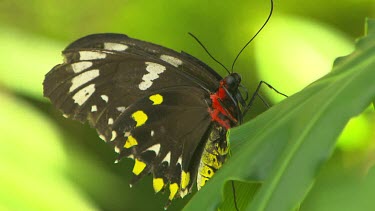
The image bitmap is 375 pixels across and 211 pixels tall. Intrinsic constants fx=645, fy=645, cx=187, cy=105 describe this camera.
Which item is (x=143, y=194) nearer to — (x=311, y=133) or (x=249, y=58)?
(x=249, y=58)

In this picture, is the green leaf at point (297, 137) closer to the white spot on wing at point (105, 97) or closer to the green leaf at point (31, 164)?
the white spot on wing at point (105, 97)

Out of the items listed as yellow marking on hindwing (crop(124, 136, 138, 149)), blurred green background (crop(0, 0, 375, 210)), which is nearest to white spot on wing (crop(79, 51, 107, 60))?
yellow marking on hindwing (crop(124, 136, 138, 149))

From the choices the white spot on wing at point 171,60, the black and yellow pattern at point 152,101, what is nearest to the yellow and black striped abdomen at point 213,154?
the black and yellow pattern at point 152,101

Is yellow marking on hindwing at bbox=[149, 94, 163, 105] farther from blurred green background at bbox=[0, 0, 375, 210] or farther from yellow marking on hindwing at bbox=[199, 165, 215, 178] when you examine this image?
blurred green background at bbox=[0, 0, 375, 210]

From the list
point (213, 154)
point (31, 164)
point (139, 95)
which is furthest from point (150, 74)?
point (31, 164)

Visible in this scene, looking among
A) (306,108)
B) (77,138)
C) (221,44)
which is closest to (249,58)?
(221,44)

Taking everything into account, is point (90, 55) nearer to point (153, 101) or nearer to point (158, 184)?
point (153, 101)

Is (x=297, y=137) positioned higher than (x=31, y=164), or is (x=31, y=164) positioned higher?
(x=31, y=164)
